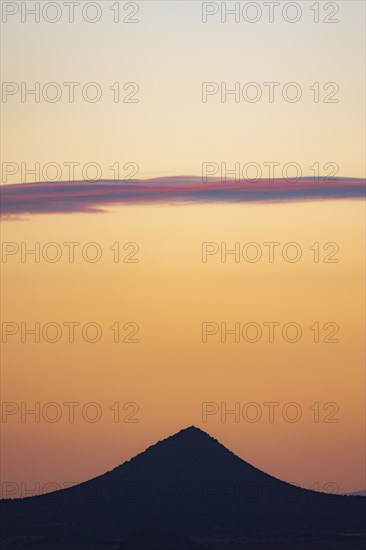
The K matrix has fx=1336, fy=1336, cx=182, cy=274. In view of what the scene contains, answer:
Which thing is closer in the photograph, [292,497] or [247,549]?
[247,549]

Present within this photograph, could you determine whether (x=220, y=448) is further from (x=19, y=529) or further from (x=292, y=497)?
(x=19, y=529)

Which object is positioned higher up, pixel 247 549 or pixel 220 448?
pixel 220 448

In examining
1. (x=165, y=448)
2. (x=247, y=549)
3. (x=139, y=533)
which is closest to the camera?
(x=139, y=533)

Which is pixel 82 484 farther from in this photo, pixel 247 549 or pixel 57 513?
pixel 247 549

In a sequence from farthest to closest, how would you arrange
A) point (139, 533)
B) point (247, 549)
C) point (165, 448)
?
1. point (165, 448)
2. point (247, 549)
3. point (139, 533)

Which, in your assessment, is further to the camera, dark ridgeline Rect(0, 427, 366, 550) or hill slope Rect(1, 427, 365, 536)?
hill slope Rect(1, 427, 365, 536)

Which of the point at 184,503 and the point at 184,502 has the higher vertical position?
the point at 184,502

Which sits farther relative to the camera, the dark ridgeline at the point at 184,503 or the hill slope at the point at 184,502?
the hill slope at the point at 184,502

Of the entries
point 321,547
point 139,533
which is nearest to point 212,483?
point 321,547
